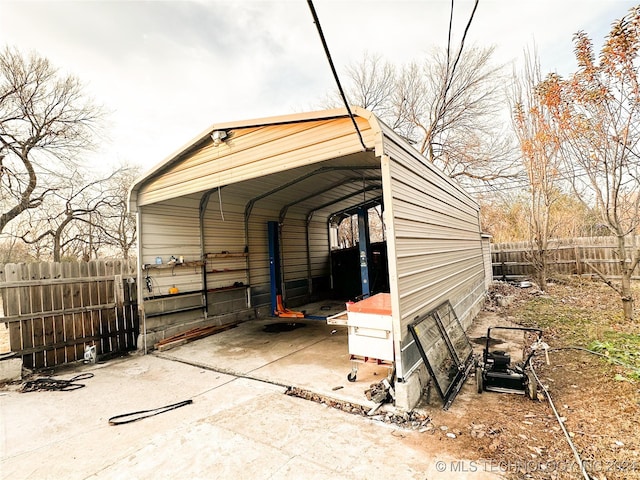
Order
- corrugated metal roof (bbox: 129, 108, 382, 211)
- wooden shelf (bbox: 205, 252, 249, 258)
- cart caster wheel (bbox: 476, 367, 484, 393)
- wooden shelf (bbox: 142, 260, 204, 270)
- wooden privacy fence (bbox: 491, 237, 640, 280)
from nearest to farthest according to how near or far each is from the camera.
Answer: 1. cart caster wheel (bbox: 476, 367, 484, 393)
2. corrugated metal roof (bbox: 129, 108, 382, 211)
3. wooden shelf (bbox: 142, 260, 204, 270)
4. wooden shelf (bbox: 205, 252, 249, 258)
5. wooden privacy fence (bbox: 491, 237, 640, 280)

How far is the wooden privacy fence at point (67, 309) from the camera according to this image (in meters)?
4.43

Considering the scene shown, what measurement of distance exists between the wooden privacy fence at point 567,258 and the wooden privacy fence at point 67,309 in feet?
44.4

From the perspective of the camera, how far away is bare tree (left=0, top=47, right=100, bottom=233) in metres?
11.5

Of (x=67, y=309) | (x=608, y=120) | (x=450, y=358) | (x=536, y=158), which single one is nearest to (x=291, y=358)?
(x=450, y=358)

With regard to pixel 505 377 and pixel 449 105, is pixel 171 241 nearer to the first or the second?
pixel 505 377

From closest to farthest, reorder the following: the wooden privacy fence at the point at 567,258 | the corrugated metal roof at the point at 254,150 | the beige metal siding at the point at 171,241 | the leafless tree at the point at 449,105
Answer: the corrugated metal roof at the point at 254,150 < the beige metal siding at the point at 171,241 < the wooden privacy fence at the point at 567,258 < the leafless tree at the point at 449,105

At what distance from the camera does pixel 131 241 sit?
15.3 m

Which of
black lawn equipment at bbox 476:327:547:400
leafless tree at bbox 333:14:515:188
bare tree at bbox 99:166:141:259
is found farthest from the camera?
leafless tree at bbox 333:14:515:188

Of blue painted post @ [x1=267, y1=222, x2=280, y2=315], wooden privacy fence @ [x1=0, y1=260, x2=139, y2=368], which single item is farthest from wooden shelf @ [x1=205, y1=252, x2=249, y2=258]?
wooden privacy fence @ [x1=0, y1=260, x2=139, y2=368]

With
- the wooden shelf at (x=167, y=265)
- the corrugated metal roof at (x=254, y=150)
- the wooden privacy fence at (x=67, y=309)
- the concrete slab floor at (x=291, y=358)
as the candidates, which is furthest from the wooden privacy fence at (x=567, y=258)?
the wooden privacy fence at (x=67, y=309)

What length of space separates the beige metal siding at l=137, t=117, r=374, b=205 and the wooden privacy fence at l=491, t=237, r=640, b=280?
11.1m

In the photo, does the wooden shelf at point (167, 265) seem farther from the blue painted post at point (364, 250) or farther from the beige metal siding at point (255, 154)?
the blue painted post at point (364, 250)

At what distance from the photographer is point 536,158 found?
984 cm

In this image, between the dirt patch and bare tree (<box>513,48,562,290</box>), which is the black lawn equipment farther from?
bare tree (<box>513,48,562,290</box>)
